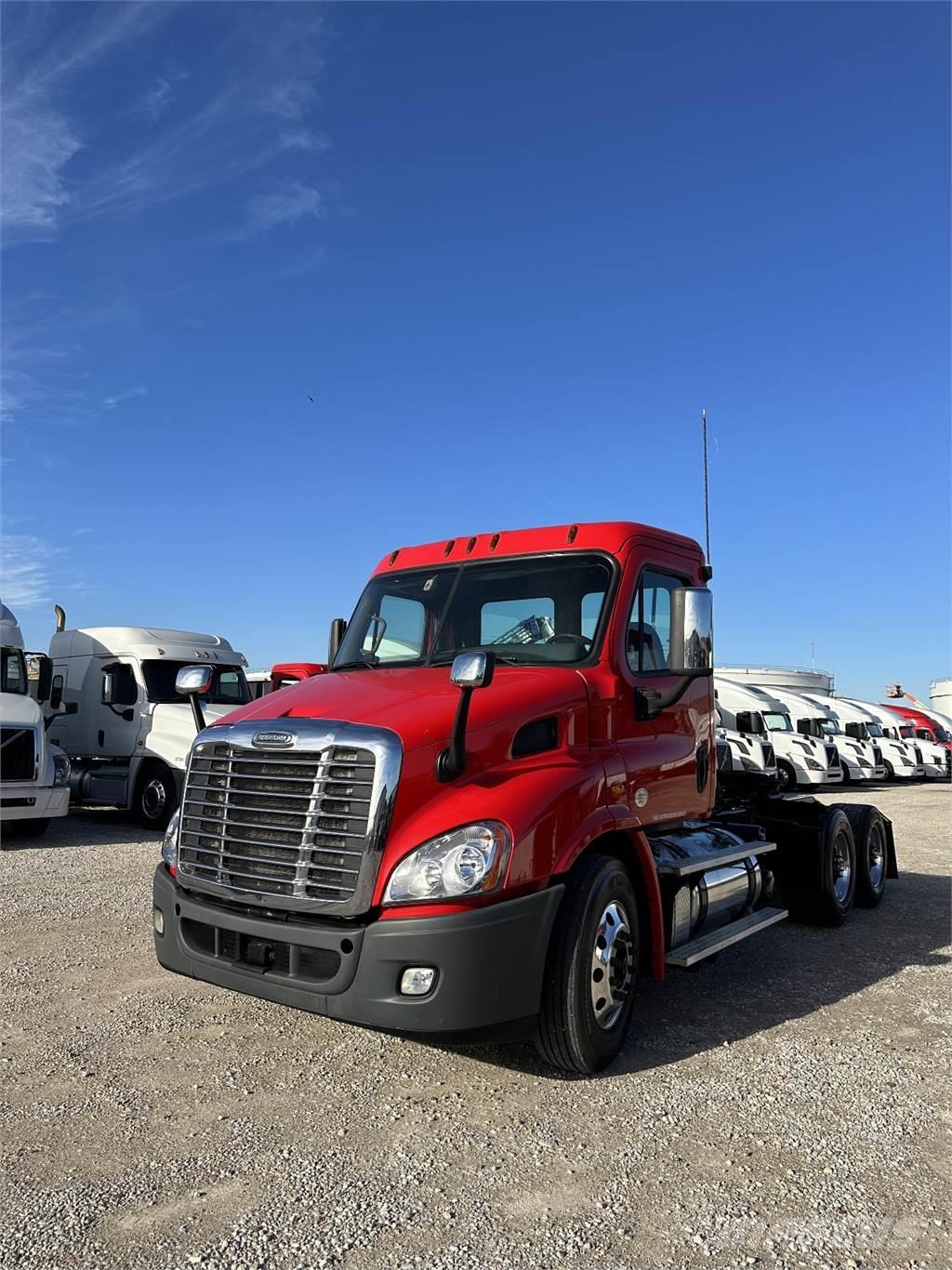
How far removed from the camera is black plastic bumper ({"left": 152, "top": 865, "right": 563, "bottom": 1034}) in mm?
3779

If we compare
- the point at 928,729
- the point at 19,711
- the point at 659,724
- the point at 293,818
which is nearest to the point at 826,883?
the point at 659,724

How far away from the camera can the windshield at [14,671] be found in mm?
12766

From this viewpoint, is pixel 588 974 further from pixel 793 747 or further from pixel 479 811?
pixel 793 747

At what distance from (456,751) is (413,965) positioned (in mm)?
853

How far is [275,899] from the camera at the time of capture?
4109 mm

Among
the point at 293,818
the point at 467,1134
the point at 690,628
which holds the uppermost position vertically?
the point at 690,628

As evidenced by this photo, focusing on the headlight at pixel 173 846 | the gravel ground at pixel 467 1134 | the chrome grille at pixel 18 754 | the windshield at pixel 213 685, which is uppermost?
the windshield at pixel 213 685

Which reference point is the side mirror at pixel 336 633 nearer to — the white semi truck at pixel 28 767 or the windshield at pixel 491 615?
the windshield at pixel 491 615

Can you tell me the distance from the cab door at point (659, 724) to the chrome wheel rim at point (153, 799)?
971cm

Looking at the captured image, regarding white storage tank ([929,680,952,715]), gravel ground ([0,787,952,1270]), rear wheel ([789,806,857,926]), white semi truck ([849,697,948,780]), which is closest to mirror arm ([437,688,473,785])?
gravel ground ([0,787,952,1270])

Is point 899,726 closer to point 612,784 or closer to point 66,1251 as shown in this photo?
point 612,784

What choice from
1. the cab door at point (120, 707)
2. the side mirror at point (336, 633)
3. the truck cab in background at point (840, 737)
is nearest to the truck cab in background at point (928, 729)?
the truck cab in background at point (840, 737)

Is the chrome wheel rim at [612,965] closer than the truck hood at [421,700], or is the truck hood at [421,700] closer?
the truck hood at [421,700]

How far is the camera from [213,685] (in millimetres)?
14797
